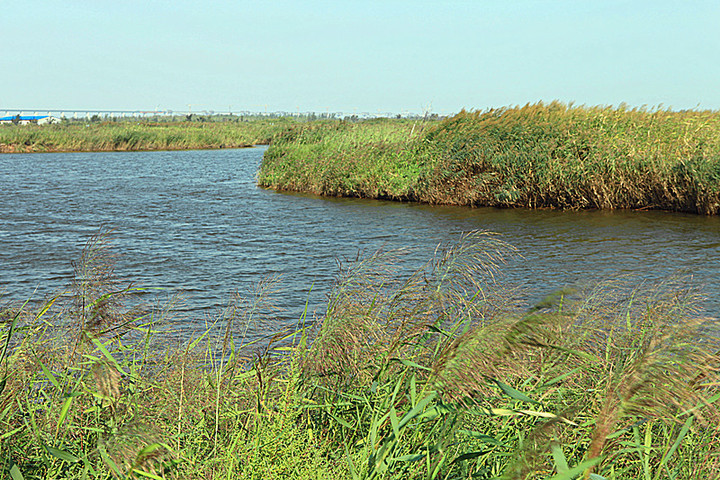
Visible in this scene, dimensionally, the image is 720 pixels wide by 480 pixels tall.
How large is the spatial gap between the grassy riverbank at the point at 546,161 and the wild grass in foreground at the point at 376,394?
14.7m

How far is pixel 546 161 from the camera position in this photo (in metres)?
19.3

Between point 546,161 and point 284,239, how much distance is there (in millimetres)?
8368

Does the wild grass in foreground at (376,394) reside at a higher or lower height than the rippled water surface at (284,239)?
higher

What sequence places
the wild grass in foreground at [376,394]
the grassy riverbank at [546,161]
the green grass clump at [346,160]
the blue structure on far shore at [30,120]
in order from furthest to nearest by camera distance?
the blue structure on far shore at [30,120], the green grass clump at [346,160], the grassy riverbank at [546,161], the wild grass in foreground at [376,394]

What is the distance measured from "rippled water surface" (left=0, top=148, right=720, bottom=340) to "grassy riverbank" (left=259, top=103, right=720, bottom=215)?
0.76 m

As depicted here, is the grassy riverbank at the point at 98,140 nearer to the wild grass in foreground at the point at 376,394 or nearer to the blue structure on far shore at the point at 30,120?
the blue structure on far shore at the point at 30,120

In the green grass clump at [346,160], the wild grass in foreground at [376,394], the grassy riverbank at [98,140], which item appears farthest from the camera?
the grassy riverbank at [98,140]

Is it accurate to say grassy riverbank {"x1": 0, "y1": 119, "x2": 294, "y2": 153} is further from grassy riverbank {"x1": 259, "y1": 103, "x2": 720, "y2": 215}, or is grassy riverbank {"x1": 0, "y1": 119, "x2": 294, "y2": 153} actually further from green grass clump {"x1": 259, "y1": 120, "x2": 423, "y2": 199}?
grassy riverbank {"x1": 259, "y1": 103, "x2": 720, "y2": 215}

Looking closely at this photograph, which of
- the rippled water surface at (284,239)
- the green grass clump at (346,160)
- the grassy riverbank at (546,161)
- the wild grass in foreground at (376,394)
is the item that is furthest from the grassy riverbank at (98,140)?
the wild grass in foreground at (376,394)

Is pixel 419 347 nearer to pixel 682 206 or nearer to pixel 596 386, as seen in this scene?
pixel 596 386

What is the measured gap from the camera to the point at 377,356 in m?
4.39

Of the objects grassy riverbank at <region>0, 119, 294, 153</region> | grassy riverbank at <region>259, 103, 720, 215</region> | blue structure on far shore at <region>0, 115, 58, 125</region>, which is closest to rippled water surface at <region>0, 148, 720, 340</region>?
grassy riverbank at <region>259, 103, 720, 215</region>

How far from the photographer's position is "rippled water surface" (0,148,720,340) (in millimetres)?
11008

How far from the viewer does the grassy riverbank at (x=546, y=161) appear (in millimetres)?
18172
